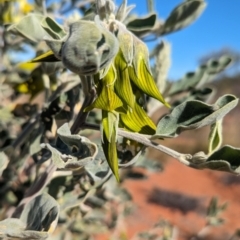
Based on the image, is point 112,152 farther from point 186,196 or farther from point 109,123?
point 186,196

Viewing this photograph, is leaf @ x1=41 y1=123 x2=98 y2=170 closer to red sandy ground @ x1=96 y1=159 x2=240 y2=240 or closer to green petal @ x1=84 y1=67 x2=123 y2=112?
green petal @ x1=84 y1=67 x2=123 y2=112

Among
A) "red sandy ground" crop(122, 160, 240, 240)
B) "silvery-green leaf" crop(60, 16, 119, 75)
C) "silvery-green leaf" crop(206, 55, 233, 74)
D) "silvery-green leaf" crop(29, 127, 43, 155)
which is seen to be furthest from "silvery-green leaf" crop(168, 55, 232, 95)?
"red sandy ground" crop(122, 160, 240, 240)

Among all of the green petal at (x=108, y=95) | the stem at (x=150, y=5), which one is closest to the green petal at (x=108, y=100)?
the green petal at (x=108, y=95)

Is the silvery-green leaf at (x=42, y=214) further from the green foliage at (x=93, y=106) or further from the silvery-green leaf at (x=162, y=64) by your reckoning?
the silvery-green leaf at (x=162, y=64)

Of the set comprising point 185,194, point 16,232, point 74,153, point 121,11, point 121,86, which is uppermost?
point 121,11

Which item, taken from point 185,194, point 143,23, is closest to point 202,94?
point 143,23

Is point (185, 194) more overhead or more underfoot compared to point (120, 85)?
more underfoot
